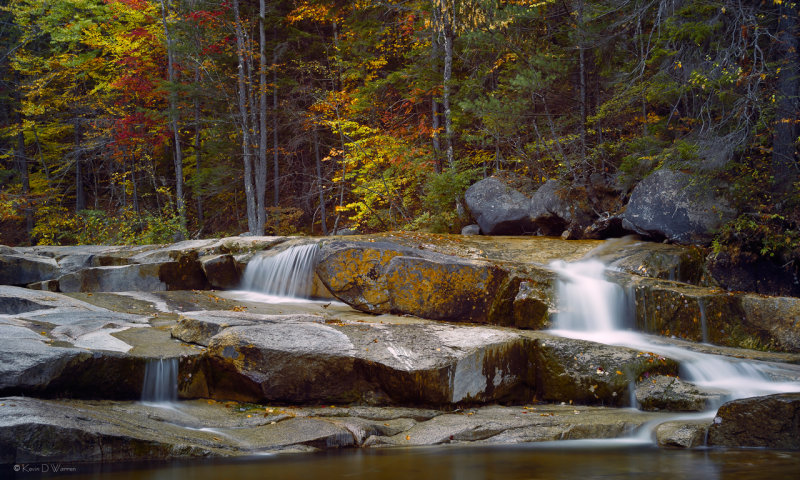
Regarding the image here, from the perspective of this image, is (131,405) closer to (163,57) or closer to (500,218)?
(500,218)

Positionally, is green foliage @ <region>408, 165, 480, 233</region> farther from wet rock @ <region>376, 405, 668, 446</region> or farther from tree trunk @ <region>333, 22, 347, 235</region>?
wet rock @ <region>376, 405, 668, 446</region>

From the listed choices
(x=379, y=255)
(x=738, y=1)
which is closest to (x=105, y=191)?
(x=379, y=255)

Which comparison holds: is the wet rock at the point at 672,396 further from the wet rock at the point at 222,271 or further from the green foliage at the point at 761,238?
the wet rock at the point at 222,271

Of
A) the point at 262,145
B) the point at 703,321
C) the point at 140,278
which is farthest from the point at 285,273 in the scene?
the point at 262,145

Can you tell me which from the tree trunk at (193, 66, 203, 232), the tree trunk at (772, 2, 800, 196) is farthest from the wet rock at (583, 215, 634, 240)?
the tree trunk at (193, 66, 203, 232)

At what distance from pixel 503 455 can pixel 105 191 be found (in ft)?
90.5

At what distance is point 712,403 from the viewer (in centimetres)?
554

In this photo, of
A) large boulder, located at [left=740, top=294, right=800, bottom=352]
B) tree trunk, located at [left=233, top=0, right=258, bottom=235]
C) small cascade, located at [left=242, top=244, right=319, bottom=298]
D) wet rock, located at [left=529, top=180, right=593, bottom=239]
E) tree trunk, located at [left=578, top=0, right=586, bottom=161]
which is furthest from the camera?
tree trunk, located at [left=233, top=0, right=258, bottom=235]

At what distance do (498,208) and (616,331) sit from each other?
18.4 ft

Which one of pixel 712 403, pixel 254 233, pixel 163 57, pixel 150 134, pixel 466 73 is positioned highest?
pixel 163 57

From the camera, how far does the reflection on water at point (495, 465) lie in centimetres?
388

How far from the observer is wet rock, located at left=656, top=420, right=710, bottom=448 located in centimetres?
461

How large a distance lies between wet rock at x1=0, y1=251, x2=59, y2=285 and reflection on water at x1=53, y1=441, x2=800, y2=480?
923 centimetres

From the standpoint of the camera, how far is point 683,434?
4672 millimetres
